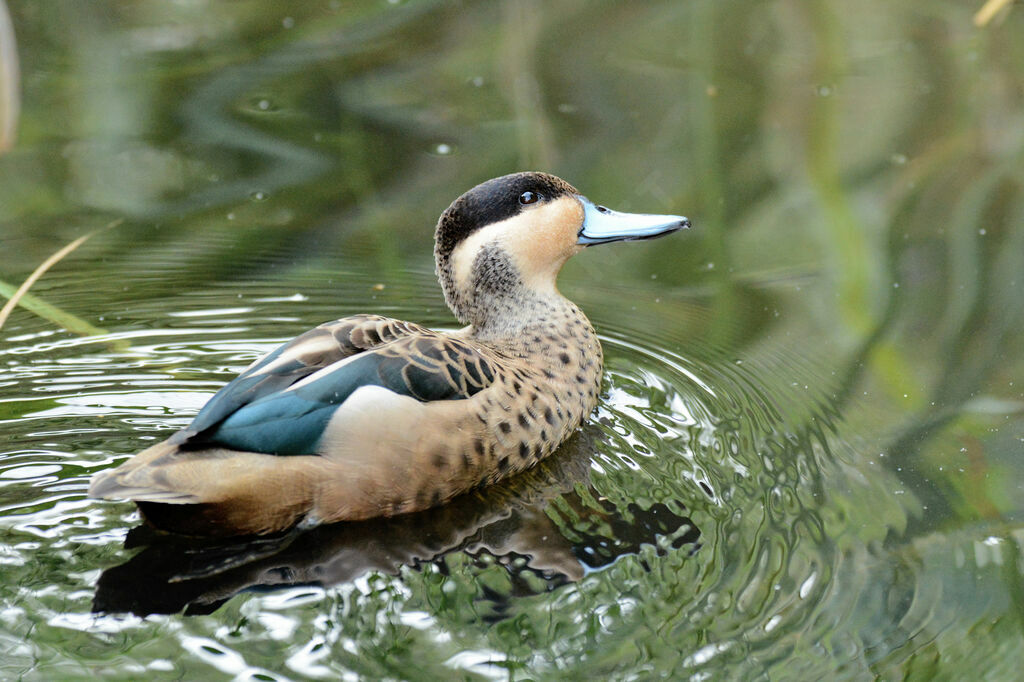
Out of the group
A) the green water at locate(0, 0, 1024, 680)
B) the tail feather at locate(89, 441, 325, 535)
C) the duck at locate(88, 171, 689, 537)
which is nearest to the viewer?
the green water at locate(0, 0, 1024, 680)

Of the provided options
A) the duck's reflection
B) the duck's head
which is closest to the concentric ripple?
the duck's reflection


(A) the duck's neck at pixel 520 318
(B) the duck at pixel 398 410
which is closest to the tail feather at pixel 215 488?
(B) the duck at pixel 398 410

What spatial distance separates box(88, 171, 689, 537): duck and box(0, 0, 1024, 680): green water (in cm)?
11

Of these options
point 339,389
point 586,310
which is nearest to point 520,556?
point 339,389

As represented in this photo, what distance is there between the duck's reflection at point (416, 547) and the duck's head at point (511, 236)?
0.79m

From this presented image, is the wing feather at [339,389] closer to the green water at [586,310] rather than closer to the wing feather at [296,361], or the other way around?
the wing feather at [296,361]

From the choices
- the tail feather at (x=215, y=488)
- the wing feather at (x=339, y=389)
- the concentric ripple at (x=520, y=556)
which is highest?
the wing feather at (x=339, y=389)

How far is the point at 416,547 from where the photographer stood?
3.41m

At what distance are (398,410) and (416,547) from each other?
38 cm

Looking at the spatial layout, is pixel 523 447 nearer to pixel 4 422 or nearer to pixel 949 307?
pixel 4 422

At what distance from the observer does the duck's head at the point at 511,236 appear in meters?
4.20

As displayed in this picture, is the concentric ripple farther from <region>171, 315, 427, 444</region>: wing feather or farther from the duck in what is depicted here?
<region>171, 315, 427, 444</region>: wing feather

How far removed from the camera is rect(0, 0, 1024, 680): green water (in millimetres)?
3035

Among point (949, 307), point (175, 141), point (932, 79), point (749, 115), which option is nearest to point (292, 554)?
point (949, 307)
